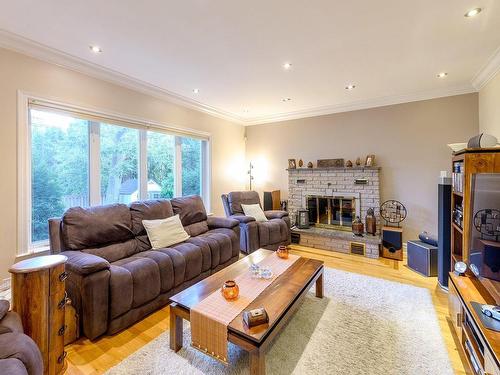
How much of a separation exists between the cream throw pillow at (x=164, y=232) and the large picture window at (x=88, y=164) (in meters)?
0.88

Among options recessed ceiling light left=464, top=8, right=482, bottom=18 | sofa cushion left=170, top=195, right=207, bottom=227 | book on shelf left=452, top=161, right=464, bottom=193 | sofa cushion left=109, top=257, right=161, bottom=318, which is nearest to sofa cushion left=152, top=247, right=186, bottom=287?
sofa cushion left=109, top=257, right=161, bottom=318

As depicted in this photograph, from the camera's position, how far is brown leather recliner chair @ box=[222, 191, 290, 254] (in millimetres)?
3627

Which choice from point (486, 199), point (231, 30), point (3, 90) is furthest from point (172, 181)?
point (486, 199)

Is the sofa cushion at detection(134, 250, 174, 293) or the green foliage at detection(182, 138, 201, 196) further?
the green foliage at detection(182, 138, 201, 196)

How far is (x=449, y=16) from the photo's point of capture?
1.94m

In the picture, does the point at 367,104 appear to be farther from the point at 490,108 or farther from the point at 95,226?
the point at 95,226

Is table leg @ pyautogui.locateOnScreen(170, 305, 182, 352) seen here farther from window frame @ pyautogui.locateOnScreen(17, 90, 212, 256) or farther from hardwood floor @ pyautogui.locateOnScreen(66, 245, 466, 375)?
window frame @ pyautogui.locateOnScreen(17, 90, 212, 256)

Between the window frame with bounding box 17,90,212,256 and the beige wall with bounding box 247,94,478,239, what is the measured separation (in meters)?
2.10

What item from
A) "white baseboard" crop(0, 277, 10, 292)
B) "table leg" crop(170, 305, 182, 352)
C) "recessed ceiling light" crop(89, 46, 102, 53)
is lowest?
"table leg" crop(170, 305, 182, 352)

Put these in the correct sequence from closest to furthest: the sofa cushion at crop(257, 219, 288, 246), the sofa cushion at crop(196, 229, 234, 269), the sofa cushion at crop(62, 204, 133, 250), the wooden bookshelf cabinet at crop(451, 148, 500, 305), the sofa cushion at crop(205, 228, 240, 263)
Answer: the wooden bookshelf cabinet at crop(451, 148, 500, 305)
the sofa cushion at crop(62, 204, 133, 250)
the sofa cushion at crop(196, 229, 234, 269)
the sofa cushion at crop(205, 228, 240, 263)
the sofa cushion at crop(257, 219, 288, 246)

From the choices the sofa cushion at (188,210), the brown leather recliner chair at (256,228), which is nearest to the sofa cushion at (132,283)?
the sofa cushion at (188,210)

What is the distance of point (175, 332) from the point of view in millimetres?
1725

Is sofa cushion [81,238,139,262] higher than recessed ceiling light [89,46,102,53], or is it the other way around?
recessed ceiling light [89,46,102,53]

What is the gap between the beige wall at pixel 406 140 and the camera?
359 centimetres
